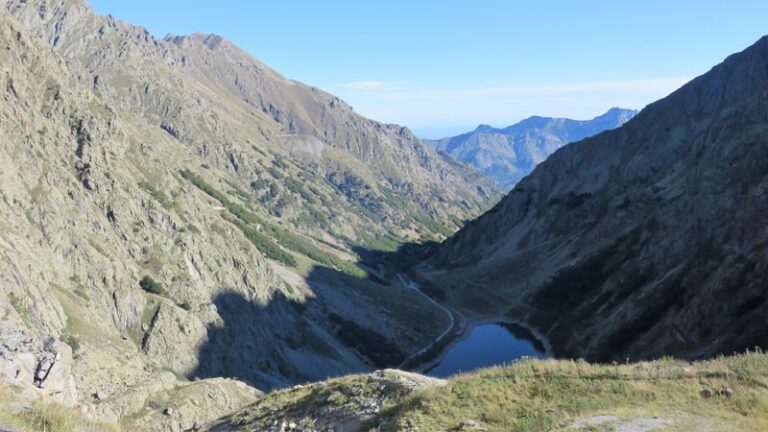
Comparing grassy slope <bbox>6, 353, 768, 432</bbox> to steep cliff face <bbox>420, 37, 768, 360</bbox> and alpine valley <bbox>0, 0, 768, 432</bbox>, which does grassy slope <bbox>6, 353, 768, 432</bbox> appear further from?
steep cliff face <bbox>420, 37, 768, 360</bbox>

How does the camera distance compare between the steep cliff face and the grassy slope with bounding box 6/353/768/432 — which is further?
the steep cliff face

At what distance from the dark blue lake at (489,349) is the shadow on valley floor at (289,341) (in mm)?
13682

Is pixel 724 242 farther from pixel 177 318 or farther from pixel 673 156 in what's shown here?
pixel 673 156

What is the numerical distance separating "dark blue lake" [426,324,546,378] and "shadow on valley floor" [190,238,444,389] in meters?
13.7

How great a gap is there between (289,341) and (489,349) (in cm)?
5225

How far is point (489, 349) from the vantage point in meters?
151

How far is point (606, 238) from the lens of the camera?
165 meters

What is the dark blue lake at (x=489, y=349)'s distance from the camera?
13812 cm

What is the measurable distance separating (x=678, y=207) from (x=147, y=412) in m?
112

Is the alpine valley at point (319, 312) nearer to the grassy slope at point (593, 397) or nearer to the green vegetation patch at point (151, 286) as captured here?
the grassy slope at point (593, 397)

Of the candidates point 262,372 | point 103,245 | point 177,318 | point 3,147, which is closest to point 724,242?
point 262,372

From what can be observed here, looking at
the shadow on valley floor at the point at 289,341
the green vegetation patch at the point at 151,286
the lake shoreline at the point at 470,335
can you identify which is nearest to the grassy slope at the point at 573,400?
the shadow on valley floor at the point at 289,341

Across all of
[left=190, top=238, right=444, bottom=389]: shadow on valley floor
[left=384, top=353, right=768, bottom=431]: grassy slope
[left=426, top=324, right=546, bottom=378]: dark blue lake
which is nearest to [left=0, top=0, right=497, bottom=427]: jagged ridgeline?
[left=190, top=238, right=444, bottom=389]: shadow on valley floor

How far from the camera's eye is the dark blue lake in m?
138
